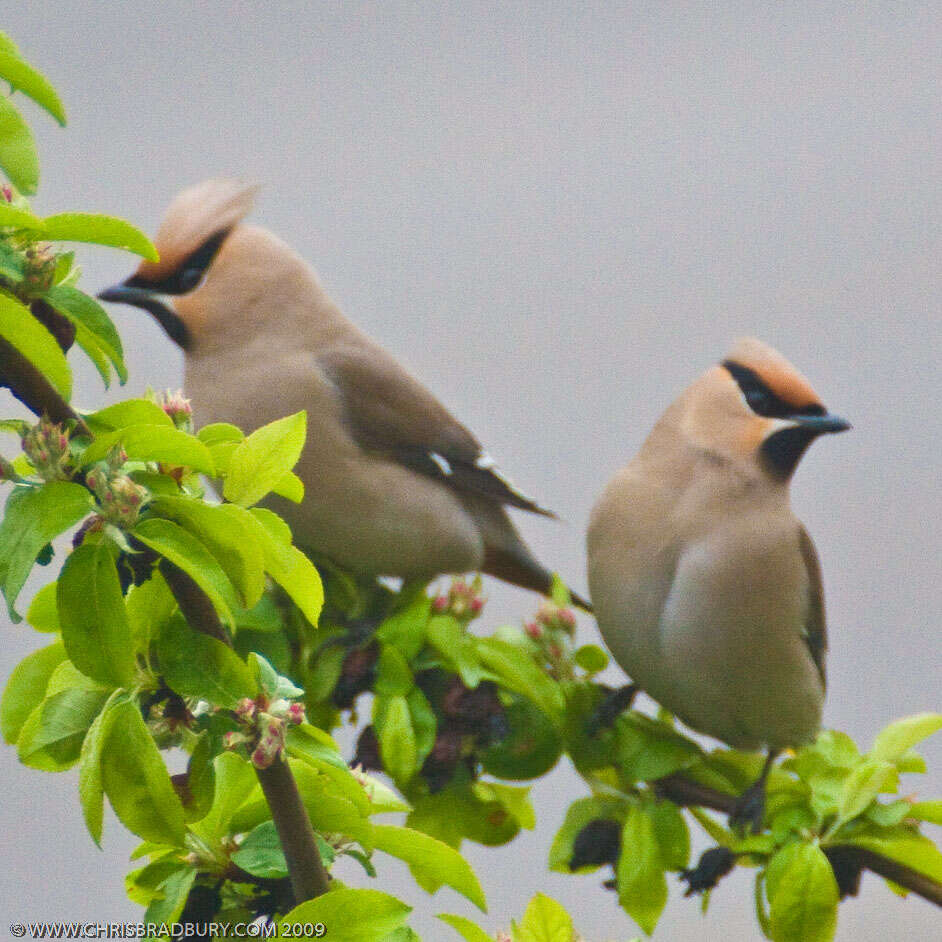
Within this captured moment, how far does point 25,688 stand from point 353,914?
0.67 ft

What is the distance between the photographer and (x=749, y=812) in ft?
3.09

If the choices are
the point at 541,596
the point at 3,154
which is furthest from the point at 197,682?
the point at 541,596

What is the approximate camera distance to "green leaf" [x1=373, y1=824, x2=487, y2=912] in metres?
0.52

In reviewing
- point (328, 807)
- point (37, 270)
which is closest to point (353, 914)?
point (328, 807)

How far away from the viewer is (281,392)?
113 centimetres

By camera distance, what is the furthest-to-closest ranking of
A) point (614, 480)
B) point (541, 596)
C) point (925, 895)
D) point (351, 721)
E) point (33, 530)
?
point (541, 596) → point (614, 480) → point (351, 721) → point (925, 895) → point (33, 530)

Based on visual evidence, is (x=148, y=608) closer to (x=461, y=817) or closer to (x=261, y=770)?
(x=261, y=770)

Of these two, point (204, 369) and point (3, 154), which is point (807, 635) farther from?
point (3, 154)

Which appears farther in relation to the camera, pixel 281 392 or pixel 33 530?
pixel 281 392

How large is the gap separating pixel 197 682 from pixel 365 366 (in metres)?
0.76

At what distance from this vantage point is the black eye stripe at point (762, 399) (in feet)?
3.46

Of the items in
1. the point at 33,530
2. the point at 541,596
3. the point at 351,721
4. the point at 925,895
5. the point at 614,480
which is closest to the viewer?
the point at 33,530

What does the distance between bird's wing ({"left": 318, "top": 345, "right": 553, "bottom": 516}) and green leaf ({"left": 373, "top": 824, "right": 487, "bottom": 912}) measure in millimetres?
666

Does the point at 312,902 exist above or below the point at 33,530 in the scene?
below
